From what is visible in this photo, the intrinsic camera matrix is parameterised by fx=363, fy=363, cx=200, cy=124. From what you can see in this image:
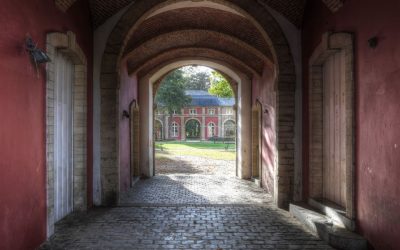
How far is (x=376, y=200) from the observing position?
4.49 meters

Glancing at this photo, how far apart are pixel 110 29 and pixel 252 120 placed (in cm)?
669

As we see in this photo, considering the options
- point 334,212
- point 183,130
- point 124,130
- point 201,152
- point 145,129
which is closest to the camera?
point 334,212

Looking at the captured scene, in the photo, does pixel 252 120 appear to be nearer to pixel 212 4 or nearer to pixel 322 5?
pixel 212 4

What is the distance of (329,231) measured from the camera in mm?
5078

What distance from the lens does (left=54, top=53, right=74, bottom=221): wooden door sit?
237 inches

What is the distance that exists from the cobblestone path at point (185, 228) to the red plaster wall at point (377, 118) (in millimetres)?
936

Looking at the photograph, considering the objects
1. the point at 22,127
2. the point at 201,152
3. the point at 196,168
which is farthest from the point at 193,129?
the point at 22,127

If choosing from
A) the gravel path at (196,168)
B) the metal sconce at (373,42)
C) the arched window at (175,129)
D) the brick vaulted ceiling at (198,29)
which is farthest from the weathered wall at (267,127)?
the arched window at (175,129)

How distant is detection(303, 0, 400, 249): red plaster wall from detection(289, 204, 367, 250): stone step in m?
0.17

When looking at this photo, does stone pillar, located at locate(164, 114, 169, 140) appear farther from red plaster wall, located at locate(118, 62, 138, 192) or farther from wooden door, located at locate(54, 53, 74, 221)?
wooden door, located at locate(54, 53, 74, 221)

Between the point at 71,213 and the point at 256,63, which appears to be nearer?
the point at 71,213

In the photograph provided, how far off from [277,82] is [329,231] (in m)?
3.43

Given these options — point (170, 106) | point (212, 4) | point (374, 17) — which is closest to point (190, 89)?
point (170, 106)

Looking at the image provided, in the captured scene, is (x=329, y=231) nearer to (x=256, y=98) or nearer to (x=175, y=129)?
(x=256, y=98)
